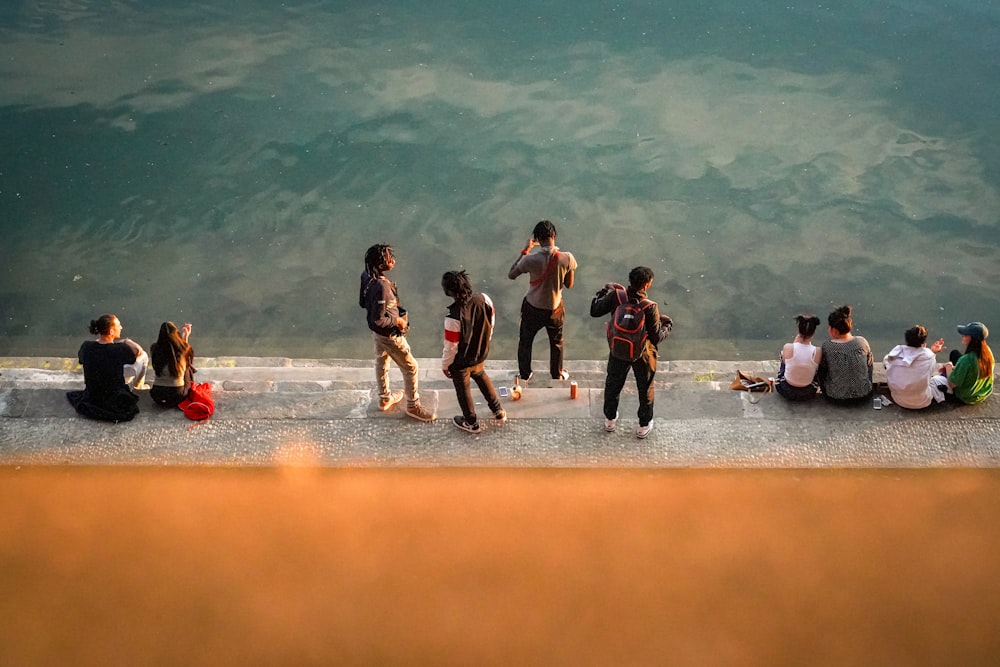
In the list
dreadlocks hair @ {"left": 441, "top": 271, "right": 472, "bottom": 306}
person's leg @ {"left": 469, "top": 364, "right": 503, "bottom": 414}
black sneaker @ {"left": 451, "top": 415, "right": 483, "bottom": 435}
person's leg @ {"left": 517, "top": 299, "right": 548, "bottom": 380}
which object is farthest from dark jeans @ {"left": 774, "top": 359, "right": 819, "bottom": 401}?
dreadlocks hair @ {"left": 441, "top": 271, "right": 472, "bottom": 306}

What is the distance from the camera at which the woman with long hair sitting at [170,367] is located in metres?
6.02

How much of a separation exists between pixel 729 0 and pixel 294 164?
8173mm

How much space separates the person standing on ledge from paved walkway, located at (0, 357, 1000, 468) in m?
0.50

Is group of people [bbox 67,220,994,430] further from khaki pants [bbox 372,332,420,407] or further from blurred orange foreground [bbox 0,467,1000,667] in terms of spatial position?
blurred orange foreground [bbox 0,467,1000,667]

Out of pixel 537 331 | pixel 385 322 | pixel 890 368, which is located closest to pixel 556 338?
pixel 537 331

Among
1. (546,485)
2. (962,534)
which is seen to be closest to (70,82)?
(546,485)

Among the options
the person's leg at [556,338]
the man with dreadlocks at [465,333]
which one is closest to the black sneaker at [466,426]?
the man with dreadlocks at [465,333]

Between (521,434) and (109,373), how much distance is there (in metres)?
2.92

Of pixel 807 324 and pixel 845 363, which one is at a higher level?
pixel 807 324

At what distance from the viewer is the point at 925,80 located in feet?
40.0

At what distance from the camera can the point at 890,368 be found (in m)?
6.16

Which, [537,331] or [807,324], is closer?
[807,324]

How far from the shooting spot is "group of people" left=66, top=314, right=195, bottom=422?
6.00 m

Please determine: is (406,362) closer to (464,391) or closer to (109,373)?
(464,391)
